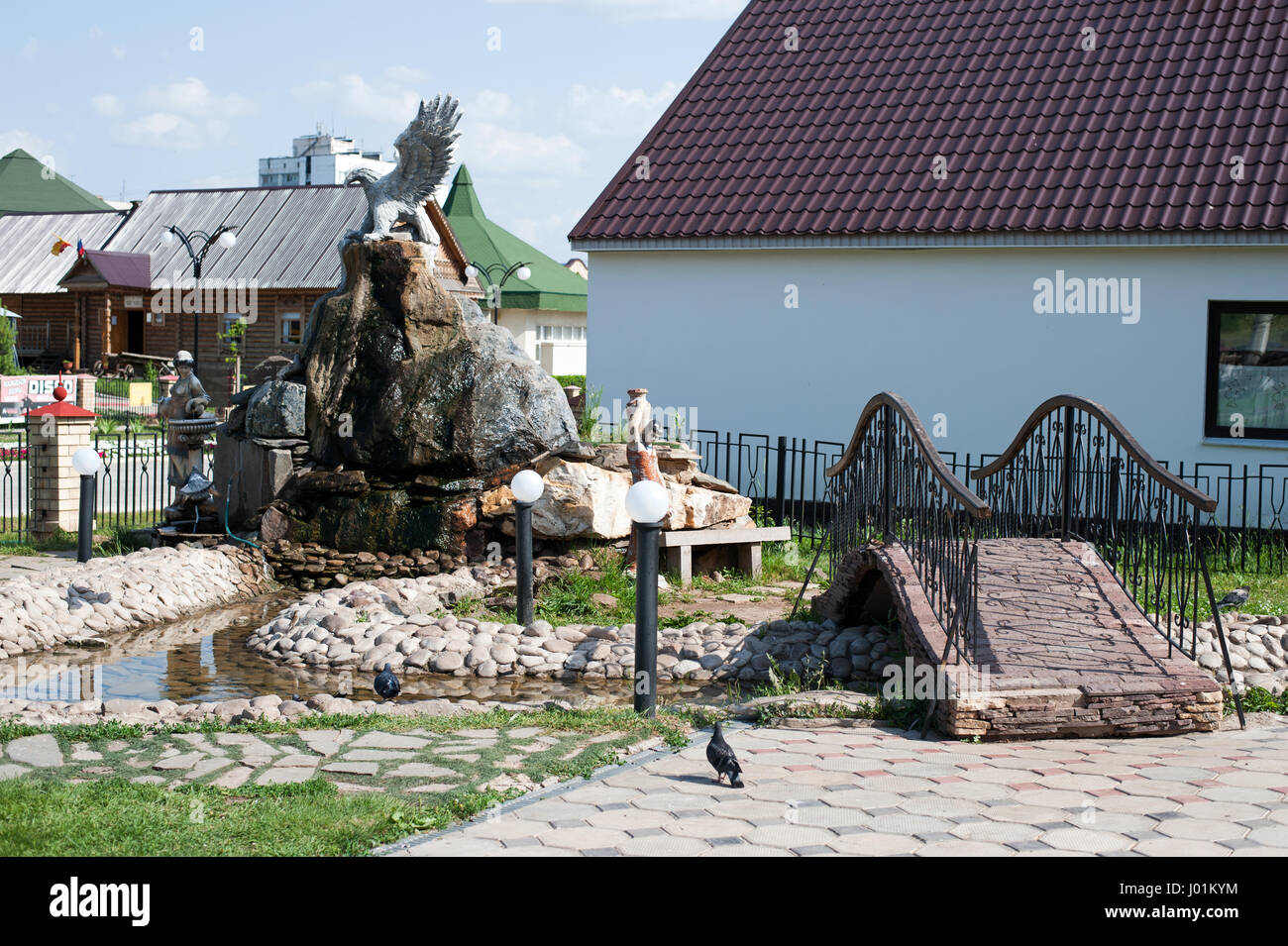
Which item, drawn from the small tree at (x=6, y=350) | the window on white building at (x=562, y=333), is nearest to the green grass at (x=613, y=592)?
the small tree at (x=6, y=350)

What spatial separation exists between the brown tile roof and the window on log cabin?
74.6 ft

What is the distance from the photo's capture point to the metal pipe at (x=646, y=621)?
24.2 feet

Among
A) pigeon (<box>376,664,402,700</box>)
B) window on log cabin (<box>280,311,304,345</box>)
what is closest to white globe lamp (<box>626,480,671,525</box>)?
pigeon (<box>376,664,402,700</box>)

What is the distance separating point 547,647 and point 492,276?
97.8 ft

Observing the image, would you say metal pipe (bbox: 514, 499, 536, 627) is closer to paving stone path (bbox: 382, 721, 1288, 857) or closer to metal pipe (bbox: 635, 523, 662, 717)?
metal pipe (bbox: 635, 523, 662, 717)

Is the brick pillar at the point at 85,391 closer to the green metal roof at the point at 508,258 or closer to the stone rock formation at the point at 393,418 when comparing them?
the green metal roof at the point at 508,258

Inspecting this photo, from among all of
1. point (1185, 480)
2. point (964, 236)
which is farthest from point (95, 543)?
point (1185, 480)

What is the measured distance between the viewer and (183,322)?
40625mm

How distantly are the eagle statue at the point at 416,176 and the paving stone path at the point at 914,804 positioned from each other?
8.58m

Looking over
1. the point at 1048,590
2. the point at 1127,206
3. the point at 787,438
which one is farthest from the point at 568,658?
the point at 1127,206

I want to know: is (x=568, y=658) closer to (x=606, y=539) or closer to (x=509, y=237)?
(x=606, y=539)

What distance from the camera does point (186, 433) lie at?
14141 mm

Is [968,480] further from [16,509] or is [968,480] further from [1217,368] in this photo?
[16,509]

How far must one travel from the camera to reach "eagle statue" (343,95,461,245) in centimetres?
1366
